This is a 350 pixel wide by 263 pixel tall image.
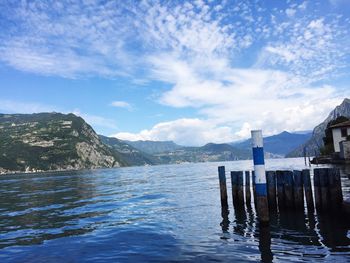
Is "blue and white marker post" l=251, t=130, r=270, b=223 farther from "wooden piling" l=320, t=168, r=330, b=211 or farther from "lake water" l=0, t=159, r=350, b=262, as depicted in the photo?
"wooden piling" l=320, t=168, r=330, b=211

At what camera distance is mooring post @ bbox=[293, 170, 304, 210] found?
56.3 ft

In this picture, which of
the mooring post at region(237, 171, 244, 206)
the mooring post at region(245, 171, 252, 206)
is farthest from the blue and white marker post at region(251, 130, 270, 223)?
the mooring post at region(237, 171, 244, 206)

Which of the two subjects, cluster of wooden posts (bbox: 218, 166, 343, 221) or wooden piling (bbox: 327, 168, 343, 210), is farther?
cluster of wooden posts (bbox: 218, 166, 343, 221)

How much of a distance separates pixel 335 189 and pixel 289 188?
238 centimetres

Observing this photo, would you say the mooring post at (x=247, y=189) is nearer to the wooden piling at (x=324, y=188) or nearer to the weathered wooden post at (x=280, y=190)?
the weathered wooden post at (x=280, y=190)

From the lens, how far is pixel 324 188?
641 inches

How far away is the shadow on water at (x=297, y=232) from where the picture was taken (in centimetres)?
1095

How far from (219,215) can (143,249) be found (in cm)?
784

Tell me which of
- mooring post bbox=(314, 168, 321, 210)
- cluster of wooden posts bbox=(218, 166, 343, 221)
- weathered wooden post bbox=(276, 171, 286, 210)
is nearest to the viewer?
cluster of wooden posts bbox=(218, 166, 343, 221)

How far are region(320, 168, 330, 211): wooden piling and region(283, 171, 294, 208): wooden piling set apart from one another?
1581 millimetres

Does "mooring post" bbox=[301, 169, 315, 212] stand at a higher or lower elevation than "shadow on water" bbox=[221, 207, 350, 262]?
higher

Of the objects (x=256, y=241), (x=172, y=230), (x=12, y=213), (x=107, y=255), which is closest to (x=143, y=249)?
(x=107, y=255)

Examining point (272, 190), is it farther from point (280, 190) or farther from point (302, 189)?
point (302, 189)

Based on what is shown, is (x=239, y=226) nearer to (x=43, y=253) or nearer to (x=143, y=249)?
(x=143, y=249)
